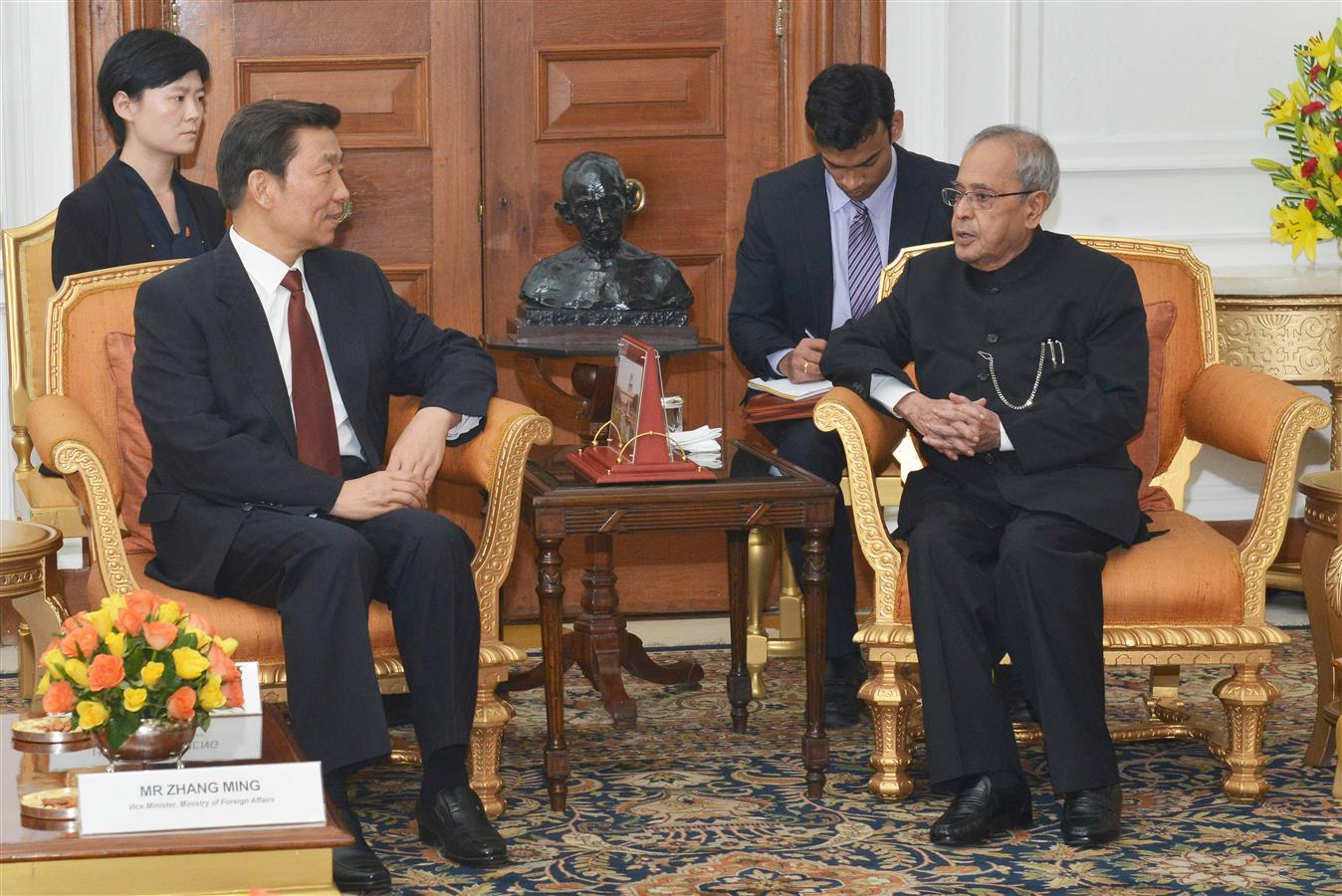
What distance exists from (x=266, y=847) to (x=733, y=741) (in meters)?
1.86

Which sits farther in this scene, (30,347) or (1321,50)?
(1321,50)

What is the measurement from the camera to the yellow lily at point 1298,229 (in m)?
4.92

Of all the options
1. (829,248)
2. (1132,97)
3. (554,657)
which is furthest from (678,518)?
(1132,97)

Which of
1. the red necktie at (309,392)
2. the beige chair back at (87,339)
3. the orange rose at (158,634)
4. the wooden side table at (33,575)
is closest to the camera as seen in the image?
the orange rose at (158,634)

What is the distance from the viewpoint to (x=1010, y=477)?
11.8 ft

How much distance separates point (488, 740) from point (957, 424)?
3.72 ft

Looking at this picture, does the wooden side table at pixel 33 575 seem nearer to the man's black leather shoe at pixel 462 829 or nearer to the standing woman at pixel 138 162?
the standing woman at pixel 138 162

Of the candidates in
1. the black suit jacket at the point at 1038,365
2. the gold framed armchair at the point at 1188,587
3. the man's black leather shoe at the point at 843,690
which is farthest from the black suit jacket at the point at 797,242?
the man's black leather shoe at the point at 843,690

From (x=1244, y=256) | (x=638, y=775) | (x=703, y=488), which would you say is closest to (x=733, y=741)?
(x=638, y=775)

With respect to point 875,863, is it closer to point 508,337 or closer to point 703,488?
point 703,488

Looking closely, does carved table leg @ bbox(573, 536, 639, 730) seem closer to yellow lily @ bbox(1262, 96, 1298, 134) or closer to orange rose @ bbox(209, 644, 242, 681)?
orange rose @ bbox(209, 644, 242, 681)

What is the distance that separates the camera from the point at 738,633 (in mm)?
4152

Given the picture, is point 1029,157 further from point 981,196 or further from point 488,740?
point 488,740

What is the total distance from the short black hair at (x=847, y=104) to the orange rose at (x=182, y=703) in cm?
231
